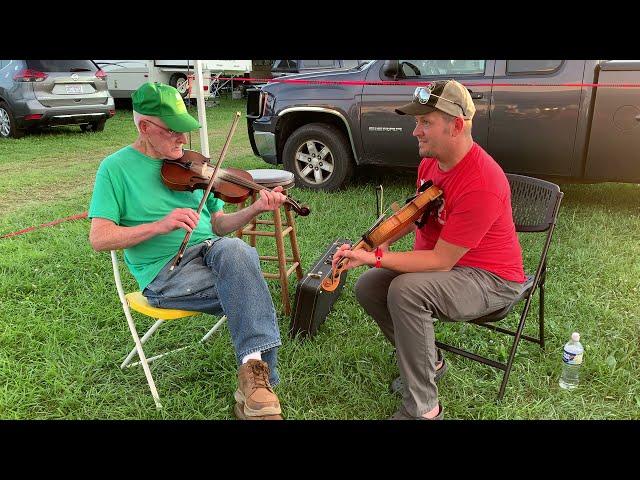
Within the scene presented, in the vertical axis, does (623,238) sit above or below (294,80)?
below

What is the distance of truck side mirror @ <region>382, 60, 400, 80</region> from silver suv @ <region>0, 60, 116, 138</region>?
22.1 feet

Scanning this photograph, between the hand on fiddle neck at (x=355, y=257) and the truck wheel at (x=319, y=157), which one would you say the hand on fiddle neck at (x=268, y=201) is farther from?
the truck wheel at (x=319, y=157)

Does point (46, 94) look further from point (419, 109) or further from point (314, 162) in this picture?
point (419, 109)

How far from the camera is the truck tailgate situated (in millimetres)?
4632

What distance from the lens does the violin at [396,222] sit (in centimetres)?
236

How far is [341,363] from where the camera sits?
2900mm

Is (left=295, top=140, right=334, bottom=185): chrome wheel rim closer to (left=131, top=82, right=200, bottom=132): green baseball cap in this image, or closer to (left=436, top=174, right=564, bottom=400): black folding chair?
(left=436, top=174, right=564, bottom=400): black folding chair

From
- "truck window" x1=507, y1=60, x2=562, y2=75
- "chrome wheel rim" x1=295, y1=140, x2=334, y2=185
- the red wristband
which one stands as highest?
"truck window" x1=507, y1=60, x2=562, y2=75

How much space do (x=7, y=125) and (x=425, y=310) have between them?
10.3 metres

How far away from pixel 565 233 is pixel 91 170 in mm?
6384

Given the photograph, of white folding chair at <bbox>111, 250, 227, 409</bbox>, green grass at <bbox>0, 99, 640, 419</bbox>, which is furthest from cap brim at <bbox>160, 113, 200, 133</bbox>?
green grass at <bbox>0, 99, 640, 419</bbox>

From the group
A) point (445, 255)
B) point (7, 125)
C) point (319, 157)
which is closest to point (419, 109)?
point (445, 255)
